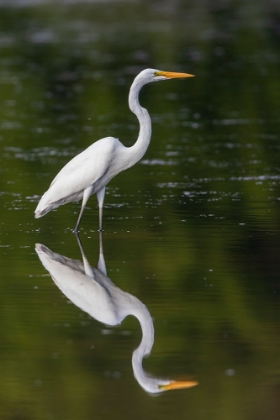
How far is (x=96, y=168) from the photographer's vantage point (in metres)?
10.5

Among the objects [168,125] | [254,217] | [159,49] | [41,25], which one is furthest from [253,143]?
[41,25]

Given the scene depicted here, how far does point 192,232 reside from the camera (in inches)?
405

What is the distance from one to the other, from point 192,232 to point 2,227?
6.12 ft

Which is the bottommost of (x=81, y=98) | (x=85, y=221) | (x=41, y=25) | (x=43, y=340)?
(x=41, y=25)

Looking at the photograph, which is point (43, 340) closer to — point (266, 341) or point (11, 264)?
point (266, 341)

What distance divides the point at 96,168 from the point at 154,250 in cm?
131

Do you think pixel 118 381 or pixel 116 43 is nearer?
pixel 118 381

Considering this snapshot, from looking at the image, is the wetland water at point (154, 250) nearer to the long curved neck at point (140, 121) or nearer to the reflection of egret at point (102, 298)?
the reflection of egret at point (102, 298)

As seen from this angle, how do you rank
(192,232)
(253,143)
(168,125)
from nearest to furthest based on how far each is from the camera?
(192,232)
(253,143)
(168,125)

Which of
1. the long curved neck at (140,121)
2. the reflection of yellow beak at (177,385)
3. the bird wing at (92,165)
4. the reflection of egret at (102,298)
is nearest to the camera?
the reflection of yellow beak at (177,385)

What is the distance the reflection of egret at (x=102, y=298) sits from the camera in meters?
6.22

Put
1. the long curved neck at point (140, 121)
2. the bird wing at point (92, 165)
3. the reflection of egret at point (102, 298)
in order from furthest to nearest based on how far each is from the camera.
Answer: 1. the long curved neck at point (140, 121)
2. the bird wing at point (92, 165)
3. the reflection of egret at point (102, 298)

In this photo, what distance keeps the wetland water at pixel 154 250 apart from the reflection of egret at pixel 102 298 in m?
0.03

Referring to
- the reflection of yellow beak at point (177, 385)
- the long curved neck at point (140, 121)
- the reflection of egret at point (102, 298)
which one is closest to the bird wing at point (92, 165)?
the long curved neck at point (140, 121)
